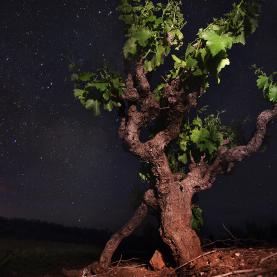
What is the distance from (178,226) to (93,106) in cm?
381

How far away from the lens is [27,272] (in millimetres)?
10234

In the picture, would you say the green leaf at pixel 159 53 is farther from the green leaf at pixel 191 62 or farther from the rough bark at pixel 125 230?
the rough bark at pixel 125 230

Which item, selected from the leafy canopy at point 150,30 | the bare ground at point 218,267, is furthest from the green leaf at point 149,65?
the bare ground at point 218,267

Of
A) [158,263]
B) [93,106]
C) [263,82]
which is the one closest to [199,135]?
[263,82]

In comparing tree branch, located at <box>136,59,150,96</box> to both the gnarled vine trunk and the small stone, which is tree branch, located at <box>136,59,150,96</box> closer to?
the gnarled vine trunk

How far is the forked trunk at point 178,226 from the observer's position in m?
8.95

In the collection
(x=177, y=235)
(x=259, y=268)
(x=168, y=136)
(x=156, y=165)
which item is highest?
(x=168, y=136)

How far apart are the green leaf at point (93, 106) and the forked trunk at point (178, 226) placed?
2.80 m

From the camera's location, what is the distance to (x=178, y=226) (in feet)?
30.0

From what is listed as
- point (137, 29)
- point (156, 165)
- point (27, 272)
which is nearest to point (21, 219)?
point (27, 272)

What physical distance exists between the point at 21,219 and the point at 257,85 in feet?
58.6

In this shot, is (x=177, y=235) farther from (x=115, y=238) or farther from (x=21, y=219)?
(x=21, y=219)

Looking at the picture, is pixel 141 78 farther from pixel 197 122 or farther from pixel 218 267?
pixel 218 267

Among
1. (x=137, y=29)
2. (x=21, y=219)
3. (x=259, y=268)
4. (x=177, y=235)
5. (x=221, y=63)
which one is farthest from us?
(x=21, y=219)
